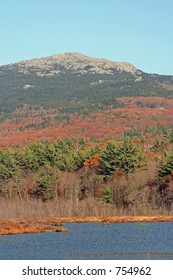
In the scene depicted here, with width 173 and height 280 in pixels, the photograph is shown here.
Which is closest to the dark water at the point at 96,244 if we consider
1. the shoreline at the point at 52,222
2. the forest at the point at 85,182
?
the shoreline at the point at 52,222

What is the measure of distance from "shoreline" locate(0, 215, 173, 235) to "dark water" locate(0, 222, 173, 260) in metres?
2.76

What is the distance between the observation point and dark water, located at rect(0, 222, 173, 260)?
134 ft

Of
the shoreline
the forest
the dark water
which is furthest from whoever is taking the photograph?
the forest

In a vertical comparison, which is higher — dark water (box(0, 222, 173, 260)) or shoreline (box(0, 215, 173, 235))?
dark water (box(0, 222, 173, 260))

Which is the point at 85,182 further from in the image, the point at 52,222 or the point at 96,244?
the point at 96,244

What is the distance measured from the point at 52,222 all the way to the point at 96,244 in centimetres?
2358

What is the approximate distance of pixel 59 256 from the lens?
41188 millimetres

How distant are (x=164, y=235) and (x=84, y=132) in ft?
486

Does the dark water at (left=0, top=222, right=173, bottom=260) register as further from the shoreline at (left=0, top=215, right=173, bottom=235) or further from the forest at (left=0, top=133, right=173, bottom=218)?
the forest at (left=0, top=133, right=173, bottom=218)

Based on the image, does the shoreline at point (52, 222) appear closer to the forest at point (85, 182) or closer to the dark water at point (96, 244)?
the dark water at point (96, 244)

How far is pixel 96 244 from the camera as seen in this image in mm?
47906

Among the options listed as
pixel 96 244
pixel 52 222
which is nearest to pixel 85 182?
pixel 52 222

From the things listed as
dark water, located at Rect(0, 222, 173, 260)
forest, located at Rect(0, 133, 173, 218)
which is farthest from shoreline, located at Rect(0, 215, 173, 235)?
forest, located at Rect(0, 133, 173, 218)
